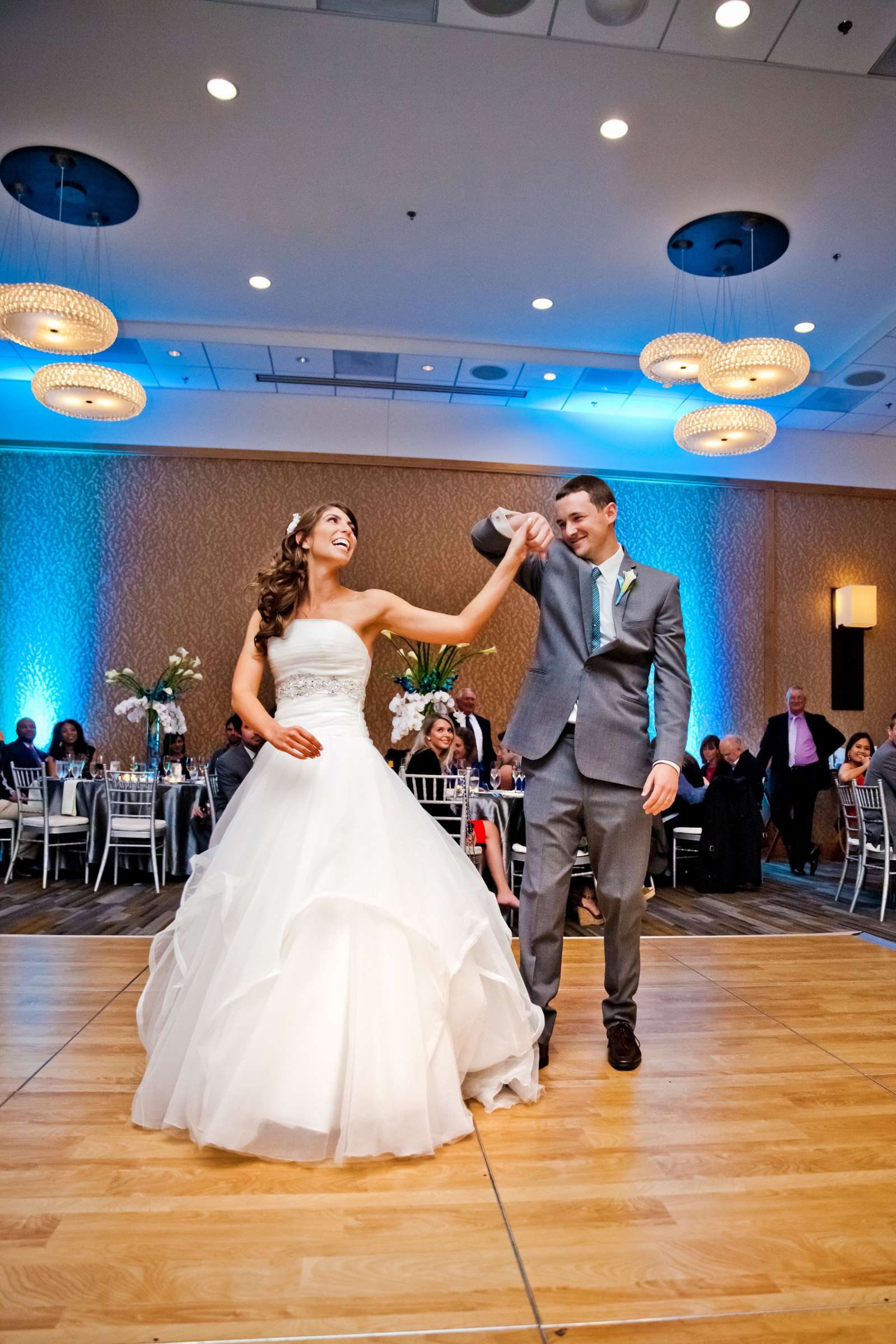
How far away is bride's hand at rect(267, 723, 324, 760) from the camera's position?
2.14m

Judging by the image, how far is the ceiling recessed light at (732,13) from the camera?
4.16m

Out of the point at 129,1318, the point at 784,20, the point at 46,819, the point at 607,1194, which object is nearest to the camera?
the point at 129,1318

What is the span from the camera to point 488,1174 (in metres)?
1.91

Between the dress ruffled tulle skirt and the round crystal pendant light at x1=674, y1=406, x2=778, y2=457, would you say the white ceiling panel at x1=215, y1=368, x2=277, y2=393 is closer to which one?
the round crystal pendant light at x1=674, y1=406, x2=778, y2=457

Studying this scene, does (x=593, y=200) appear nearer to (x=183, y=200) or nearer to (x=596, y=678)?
(x=183, y=200)

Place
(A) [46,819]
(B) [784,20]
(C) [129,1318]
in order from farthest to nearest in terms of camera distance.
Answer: (A) [46,819]
(B) [784,20]
(C) [129,1318]

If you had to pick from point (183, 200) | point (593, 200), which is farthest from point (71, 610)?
point (593, 200)

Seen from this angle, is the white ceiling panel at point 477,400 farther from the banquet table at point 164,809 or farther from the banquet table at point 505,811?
the banquet table at point 505,811

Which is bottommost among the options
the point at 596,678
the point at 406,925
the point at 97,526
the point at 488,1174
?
the point at 488,1174

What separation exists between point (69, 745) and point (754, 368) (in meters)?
6.47

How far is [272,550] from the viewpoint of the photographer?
9.09 metres

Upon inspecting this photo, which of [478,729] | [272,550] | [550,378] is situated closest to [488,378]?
[550,378]

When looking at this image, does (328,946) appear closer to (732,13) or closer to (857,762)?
(732,13)

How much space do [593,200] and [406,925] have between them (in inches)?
210
